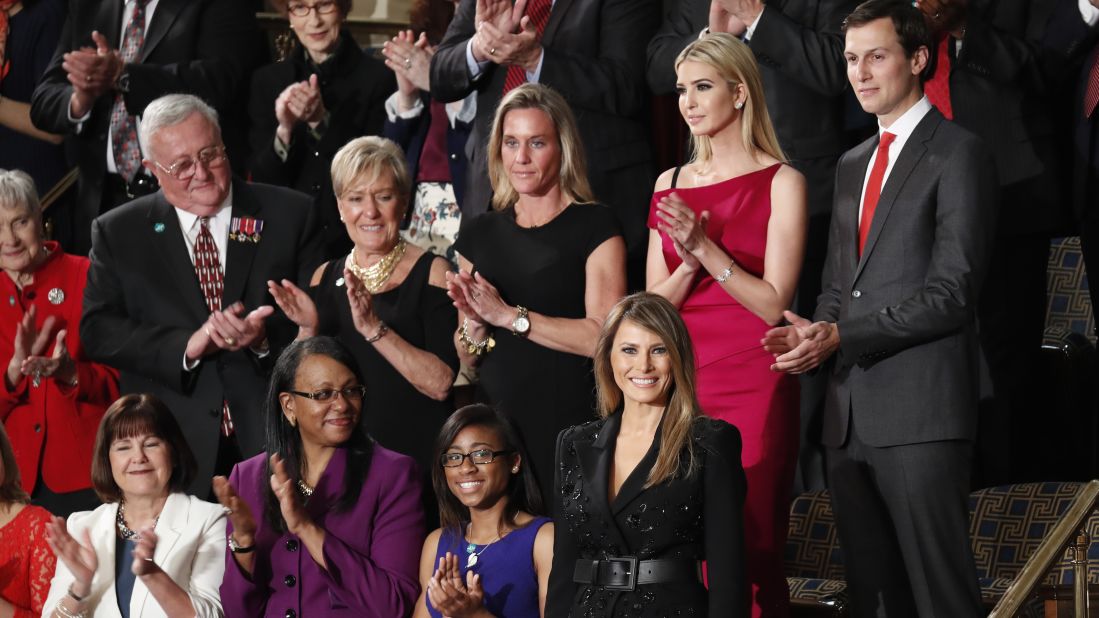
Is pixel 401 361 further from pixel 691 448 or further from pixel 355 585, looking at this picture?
pixel 691 448

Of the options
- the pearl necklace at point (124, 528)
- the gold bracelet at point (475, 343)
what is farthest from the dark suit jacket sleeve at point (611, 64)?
the pearl necklace at point (124, 528)

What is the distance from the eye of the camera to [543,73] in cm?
519

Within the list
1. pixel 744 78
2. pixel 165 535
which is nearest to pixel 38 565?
pixel 165 535

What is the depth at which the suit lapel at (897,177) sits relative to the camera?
409cm

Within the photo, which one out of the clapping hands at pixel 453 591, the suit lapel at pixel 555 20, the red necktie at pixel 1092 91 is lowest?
the clapping hands at pixel 453 591

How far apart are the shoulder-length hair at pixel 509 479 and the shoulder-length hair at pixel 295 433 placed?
0.22m

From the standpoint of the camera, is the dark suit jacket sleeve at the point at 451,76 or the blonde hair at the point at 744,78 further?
the dark suit jacket sleeve at the point at 451,76

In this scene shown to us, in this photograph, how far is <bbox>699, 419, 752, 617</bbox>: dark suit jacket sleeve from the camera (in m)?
3.55

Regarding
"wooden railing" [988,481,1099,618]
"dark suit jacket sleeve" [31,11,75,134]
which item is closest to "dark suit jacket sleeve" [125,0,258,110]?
"dark suit jacket sleeve" [31,11,75,134]

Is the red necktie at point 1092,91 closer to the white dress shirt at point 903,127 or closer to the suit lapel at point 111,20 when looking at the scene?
the white dress shirt at point 903,127

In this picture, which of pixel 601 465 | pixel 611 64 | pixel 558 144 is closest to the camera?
pixel 601 465

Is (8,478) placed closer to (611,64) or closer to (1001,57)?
(611,64)

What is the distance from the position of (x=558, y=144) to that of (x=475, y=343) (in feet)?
2.03

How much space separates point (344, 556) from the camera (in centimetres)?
418
